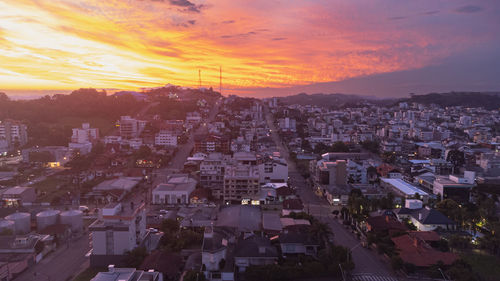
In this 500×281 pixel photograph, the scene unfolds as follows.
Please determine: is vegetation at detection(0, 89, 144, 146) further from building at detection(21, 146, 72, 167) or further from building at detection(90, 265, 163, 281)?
building at detection(90, 265, 163, 281)

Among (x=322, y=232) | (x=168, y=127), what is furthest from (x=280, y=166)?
(x=168, y=127)

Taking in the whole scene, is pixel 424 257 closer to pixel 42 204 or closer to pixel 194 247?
pixel 194 247

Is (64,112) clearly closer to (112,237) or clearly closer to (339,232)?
(112,237)

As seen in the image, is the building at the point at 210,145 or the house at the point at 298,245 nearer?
the house at the point at 298,245

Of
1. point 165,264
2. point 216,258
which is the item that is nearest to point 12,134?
point 165,264

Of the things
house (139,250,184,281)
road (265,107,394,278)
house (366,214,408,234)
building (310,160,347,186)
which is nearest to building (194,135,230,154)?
Answer: road (265,107,394,278)

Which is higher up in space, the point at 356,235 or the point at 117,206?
the point at 117,206

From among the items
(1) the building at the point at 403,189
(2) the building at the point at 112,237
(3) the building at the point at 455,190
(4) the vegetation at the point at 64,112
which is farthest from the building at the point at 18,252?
(4) the vegetation at the point at 64,112

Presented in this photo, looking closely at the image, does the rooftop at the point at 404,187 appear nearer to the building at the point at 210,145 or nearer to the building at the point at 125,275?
the building at the point at 210,145
